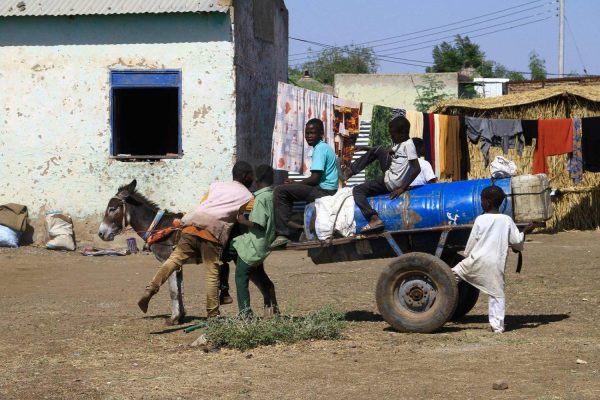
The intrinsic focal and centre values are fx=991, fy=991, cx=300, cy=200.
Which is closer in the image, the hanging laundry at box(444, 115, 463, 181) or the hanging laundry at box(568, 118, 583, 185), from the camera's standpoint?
the hanging laundry at box(568, 118, 583, 185)

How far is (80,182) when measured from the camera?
56.3ft

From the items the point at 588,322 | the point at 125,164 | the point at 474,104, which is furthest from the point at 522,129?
the point at 588,322

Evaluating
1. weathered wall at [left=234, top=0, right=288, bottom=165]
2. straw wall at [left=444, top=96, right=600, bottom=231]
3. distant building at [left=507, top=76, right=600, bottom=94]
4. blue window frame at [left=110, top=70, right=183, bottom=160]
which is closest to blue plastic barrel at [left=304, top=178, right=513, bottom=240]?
weathered wall at [left=234, top=0, right=288, bottom=165]

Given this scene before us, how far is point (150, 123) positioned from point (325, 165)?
1475 cm

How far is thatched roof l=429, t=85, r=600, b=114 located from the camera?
1956 cm

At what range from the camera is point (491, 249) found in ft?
28.0

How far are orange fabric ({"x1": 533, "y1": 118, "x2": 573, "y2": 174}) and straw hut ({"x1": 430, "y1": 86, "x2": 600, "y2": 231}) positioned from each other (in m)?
0.60

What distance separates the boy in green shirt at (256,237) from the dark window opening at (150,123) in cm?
1327

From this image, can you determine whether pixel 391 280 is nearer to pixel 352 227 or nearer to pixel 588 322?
pixel 352 227

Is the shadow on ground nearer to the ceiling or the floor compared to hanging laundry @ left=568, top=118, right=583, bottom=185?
nearer to the floor

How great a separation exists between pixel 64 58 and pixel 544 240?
9289mm

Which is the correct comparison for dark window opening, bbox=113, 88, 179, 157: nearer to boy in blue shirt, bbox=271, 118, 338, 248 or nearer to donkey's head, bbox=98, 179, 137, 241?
donkey's head, bbox=98, 179, 137, 241

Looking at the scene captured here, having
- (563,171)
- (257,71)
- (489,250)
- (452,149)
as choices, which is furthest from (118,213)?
(563,171)

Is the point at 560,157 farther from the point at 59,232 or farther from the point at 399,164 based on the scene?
the point at 399,164
